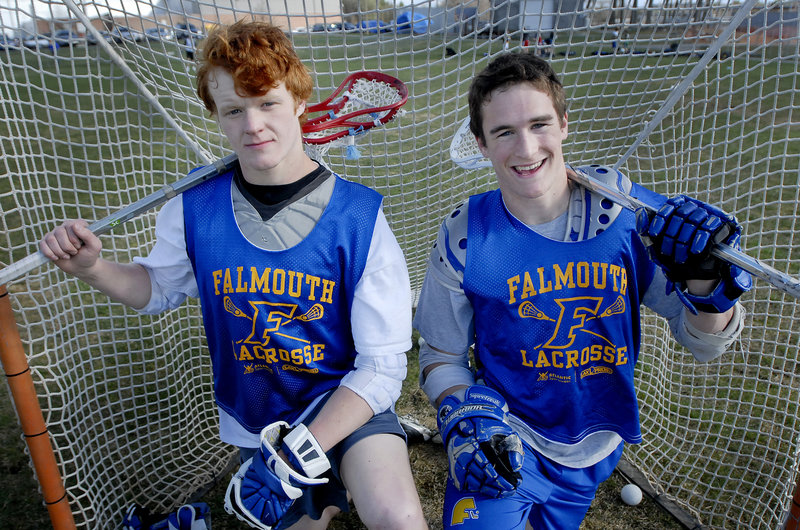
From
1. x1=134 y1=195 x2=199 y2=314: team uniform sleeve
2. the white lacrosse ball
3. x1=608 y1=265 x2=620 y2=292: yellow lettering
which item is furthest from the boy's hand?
the white lacrosse ball

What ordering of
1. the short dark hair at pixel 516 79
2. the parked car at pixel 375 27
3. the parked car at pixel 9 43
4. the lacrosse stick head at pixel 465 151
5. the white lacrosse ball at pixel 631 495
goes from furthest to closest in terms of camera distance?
the white lacrosse ball at pixel 631 495
the parked car at pixel 375 27
the lacrosse stick head at pixel 465 151
the parked car at pixel 9 43
the short dark hair at pixel 516 79

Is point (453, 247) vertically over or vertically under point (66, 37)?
under

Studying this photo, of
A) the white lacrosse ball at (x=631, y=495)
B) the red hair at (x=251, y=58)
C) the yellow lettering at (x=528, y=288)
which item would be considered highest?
the red hair at (x=251, y=58)

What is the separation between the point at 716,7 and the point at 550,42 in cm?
62

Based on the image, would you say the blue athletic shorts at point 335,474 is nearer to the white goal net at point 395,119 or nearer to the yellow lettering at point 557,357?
the yellow lettering at point 557,357

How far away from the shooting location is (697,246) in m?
1.45

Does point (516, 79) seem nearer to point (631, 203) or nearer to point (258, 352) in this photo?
point (631, 203)

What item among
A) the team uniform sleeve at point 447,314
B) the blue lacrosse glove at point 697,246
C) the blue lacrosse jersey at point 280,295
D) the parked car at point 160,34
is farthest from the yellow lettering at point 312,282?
the parked car at point 160,34

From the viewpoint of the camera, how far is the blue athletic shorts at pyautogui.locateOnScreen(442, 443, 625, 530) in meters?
1.81

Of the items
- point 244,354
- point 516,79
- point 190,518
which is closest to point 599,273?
point 516,79

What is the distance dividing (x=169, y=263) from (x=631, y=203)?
4.65 ft

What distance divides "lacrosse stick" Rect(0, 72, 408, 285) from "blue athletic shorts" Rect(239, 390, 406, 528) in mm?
801

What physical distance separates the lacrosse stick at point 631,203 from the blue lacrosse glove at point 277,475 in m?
1.06

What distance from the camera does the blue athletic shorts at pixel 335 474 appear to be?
186cm
